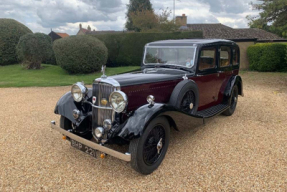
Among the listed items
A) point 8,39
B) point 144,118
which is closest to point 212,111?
point 144,118

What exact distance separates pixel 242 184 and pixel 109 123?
73.8 inches

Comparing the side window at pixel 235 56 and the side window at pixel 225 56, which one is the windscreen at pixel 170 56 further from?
the side window at pixel 235 56

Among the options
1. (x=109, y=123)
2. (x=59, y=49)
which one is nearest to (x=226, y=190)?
(x=109, y=123)

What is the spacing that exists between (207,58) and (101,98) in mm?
2491

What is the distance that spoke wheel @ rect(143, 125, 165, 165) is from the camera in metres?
3.03

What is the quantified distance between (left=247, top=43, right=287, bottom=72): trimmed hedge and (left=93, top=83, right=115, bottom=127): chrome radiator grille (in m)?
12.4

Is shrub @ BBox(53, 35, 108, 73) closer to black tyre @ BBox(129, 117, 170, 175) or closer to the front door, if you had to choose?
the front door

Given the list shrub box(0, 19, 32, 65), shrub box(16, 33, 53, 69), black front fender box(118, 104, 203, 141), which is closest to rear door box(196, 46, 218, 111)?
black front fender box(118, 104, 203, 141)

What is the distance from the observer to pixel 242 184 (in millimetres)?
2818

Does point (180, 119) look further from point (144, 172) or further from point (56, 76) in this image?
point (56, 76)

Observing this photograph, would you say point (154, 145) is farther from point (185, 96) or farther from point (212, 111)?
point (212, 111)

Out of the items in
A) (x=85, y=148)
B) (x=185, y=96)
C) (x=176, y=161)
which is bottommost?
(x=176, y=161)

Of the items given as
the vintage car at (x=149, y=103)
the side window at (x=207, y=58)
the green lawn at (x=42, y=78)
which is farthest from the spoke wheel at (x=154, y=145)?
the green lawn at (x=42, y=78)

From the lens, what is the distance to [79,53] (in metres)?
12.0
